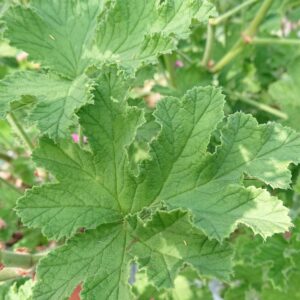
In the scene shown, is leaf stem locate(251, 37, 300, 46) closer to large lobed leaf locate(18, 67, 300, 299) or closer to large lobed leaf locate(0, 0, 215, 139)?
large lobed leaf locate(0, 0, 215, 139)

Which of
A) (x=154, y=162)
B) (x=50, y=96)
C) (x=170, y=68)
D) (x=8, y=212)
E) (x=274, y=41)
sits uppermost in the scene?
(x=50, y=96)

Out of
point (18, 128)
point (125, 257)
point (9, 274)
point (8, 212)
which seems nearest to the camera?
point (125, 257)

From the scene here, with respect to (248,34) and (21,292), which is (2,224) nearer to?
(21,292)

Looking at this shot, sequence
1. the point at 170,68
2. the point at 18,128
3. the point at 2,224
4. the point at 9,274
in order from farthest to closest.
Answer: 1. the point at 170,68
2. the point at 2,224
3. the point at 18,128
4. the point at 9,274

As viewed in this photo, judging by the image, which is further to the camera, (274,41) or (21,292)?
(274,41)

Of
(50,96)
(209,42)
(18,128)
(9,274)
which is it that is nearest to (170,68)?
(209,42)

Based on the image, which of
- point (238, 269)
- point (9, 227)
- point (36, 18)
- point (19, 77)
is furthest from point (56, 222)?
point (238, 269)

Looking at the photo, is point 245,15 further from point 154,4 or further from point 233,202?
point 233,202
